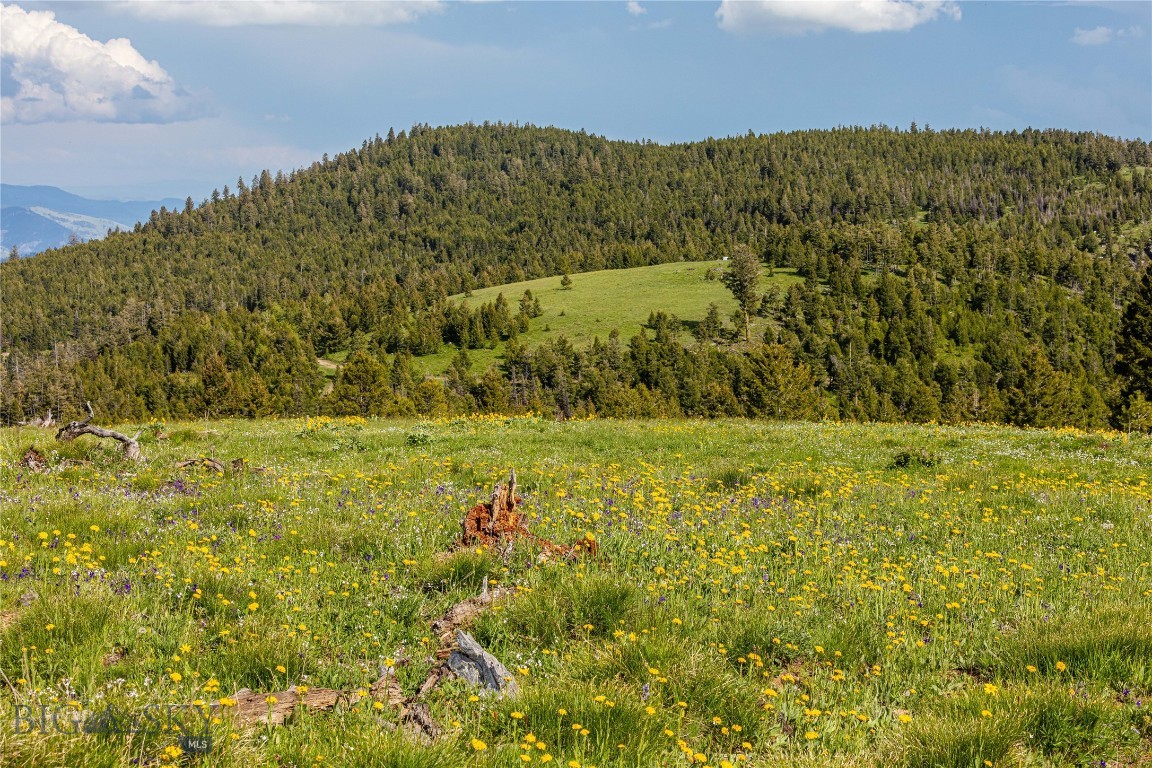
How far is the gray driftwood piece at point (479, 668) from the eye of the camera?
4930 mm

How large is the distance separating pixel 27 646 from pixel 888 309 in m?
206

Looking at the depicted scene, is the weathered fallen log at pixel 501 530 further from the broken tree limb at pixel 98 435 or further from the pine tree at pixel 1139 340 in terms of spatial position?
the pine tree at pixel 1139 340

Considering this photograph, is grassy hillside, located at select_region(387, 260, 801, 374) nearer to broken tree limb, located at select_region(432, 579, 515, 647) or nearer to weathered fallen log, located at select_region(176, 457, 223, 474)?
weathered fallen log, located at select_region(176, 457, 223, 474)

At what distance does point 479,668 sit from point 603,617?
1.57m

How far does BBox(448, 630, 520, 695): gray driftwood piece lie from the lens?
194 inches

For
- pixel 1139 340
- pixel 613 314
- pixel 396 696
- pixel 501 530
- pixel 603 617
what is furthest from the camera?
pixel 613 314

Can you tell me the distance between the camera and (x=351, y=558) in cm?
765

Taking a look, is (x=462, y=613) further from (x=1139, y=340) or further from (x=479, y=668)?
(x=1139, y=340)

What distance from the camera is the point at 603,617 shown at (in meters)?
6.29

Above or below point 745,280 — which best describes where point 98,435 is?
below

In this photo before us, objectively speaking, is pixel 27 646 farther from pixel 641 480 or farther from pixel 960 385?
pixel 960 385

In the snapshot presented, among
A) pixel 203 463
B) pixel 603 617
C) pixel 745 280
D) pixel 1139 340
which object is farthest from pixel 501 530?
pixel 745 280

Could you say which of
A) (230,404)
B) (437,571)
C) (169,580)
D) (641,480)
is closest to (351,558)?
(437,571)

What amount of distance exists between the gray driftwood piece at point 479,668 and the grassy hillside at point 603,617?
5.8 inches
